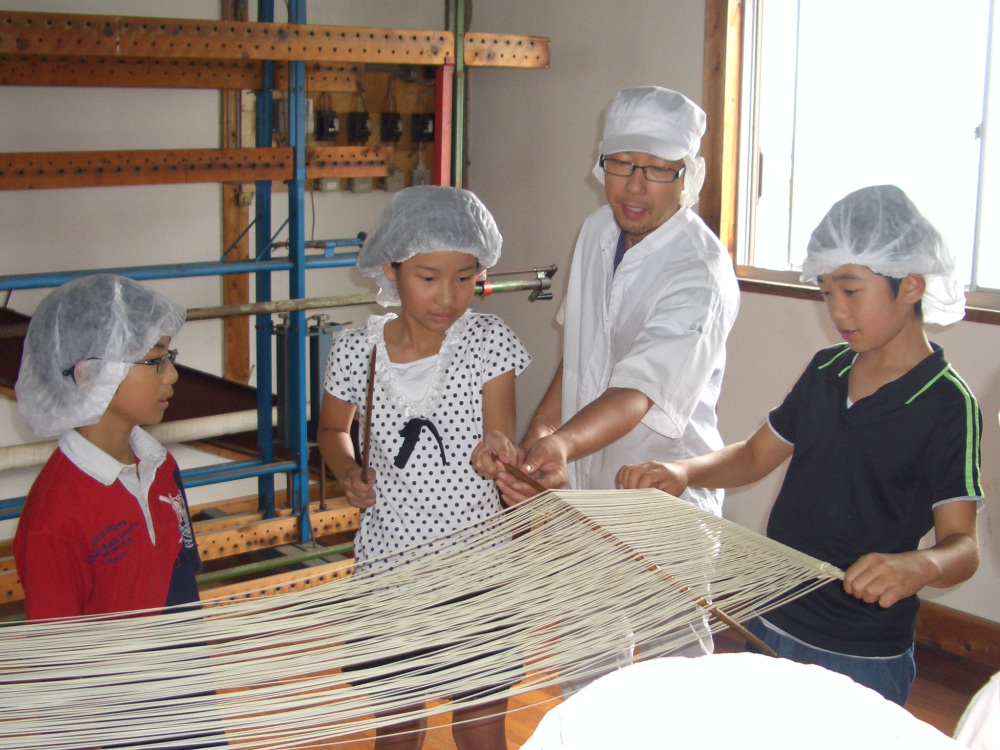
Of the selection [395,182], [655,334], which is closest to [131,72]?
[395,182]

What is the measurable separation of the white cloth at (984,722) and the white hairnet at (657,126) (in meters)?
1.10

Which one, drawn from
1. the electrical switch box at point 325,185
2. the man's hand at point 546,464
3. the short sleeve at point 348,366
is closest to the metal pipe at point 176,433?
the electrical switch box at point 325,185

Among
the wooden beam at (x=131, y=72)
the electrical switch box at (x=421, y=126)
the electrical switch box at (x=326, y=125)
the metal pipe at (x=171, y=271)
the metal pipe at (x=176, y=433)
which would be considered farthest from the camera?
the electrical switch box at (x=421, y=126)

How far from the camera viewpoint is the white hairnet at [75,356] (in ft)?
5.20

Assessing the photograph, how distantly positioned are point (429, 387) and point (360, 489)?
21cm

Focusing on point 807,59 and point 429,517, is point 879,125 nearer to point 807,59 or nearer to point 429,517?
point 807,59

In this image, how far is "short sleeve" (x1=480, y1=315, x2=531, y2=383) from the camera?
172 centimetres

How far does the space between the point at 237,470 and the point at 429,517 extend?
168 cm

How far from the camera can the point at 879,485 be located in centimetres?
140

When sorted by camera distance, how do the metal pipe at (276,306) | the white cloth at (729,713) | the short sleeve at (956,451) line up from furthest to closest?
1. the metal pipe at (276,306)
2. the short sleeve at (956,451)
3. the white cloth at (729,713)

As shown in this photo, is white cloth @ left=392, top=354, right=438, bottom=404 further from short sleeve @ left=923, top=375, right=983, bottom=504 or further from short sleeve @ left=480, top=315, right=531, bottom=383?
short sleeve @ left=923, top=375, right=983, bottom=504

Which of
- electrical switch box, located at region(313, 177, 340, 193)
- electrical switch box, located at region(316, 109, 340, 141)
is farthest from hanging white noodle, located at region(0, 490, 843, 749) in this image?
electrical switch box, located at region(313, 177, 340, 193)

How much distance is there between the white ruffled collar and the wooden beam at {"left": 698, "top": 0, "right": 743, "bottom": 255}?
1.95m

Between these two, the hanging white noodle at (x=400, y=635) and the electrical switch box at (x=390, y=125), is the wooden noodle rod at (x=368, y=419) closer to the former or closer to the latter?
the hanging white noodle at (x=400, y=635)
